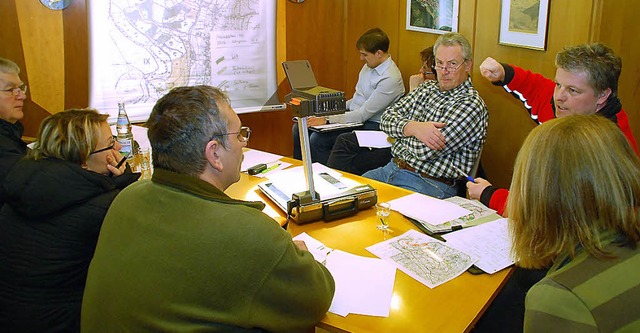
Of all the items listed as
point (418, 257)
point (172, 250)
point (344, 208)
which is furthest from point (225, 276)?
point (344, 208)

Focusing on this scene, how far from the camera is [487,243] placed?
1.88 meters

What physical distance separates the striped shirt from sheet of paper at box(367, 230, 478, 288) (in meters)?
0.51

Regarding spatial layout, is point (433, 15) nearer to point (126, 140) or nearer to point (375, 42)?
point (375, 42)

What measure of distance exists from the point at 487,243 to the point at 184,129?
1098 millimetres

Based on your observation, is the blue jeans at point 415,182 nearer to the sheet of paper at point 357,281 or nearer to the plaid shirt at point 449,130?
the plaid shirt at point 449,130

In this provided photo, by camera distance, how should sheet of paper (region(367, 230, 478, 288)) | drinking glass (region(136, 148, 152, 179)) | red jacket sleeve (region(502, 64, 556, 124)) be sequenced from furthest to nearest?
red jacket sleeve (region(502, 64, 556, 124)) < drinking glass (region(136, 148, 152, 179)) < sheet of paper (region(367, 230, 478, 288))

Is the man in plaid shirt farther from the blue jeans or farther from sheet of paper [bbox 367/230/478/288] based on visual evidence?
sheet of paper [bbox 367/230/478/288]

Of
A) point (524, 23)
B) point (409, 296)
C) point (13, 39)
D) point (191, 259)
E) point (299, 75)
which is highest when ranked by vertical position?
point (524, 23)

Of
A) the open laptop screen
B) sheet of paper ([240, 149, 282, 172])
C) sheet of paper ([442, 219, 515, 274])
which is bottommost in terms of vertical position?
sheet of paper ([442, 219, 515, 274])

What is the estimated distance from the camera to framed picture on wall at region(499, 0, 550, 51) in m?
3.14

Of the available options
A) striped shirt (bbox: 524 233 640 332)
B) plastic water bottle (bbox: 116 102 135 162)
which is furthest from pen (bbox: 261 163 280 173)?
striped shirt (bbox: 524 233 640 332)

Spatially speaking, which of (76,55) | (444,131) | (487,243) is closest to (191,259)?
(487,243)

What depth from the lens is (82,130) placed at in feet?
6.63

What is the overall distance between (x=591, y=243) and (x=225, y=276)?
0.79 m
